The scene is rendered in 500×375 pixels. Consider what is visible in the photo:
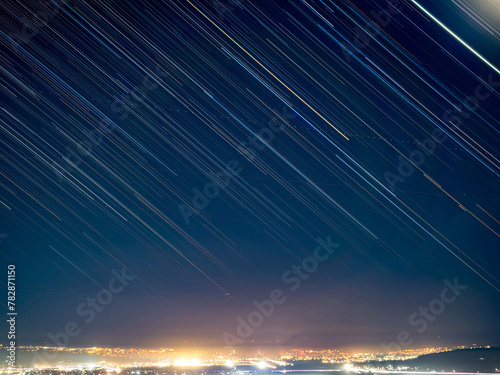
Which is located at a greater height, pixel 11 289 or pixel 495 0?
pixel 495 0

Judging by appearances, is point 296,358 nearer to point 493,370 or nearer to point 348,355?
point 348,355

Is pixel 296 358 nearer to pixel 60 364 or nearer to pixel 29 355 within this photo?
pixel 60 364

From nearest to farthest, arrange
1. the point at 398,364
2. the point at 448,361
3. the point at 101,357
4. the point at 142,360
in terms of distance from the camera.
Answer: the point at 448,361, the point at 398,364, the point at 101,357, the point at 142,360

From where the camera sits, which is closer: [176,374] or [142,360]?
[176,374]

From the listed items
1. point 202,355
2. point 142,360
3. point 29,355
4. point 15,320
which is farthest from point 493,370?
point 202,355

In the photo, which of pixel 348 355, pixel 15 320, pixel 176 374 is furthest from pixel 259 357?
pixel 15 320

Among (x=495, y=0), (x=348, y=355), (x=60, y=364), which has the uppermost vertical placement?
(x=348, y=355)

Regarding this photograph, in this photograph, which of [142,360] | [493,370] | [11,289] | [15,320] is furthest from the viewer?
[142,360]
